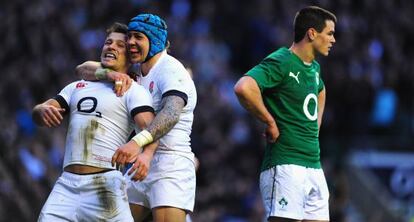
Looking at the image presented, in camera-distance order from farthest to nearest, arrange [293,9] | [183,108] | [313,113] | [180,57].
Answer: [293,9]
[180,57]
[313,113]
[183,108]

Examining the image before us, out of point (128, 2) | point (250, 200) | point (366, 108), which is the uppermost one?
point (128, 2)

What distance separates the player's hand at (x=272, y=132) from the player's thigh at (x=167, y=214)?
111 centimetres

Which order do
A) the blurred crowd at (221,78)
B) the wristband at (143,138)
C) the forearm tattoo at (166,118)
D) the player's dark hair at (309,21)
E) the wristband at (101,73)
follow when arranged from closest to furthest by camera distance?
the wristband at (143,138), the forearm tattoo at (166,118), the wristband at (101,73), the player's dark hair at (309,21), the blurred crowd at (221,78)

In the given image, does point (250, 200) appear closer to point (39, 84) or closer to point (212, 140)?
point (212, 140)

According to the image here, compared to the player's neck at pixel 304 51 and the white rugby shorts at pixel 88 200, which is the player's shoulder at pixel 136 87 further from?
the player's neck at pixel 304 51

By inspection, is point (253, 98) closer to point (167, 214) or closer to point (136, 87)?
point (136, 87)

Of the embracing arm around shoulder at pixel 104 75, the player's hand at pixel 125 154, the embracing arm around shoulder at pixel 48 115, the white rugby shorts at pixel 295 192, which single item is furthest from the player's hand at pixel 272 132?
the embracing arm around shoulder at pixel 48 115

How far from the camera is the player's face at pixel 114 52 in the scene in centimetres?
969

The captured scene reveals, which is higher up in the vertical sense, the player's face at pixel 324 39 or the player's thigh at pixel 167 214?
the player's face at pixel 324 39

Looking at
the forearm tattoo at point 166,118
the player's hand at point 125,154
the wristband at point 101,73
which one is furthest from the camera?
the wristband at point 101,73

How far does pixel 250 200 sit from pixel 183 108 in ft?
32.8

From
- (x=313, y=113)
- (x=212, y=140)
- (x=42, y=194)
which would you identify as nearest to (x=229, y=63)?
(x=212, y=140)

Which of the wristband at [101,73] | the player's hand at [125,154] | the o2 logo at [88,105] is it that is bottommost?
the player's hand at [125,154]

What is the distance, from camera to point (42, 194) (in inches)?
645
